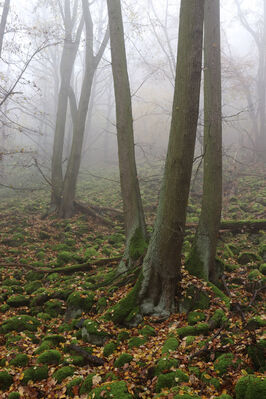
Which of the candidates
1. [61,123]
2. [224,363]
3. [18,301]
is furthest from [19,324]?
[61,123]

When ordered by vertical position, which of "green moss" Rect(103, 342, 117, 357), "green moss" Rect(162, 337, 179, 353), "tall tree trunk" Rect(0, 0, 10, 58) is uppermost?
"tall tree trunk" Rect(0, 0, 10, 58)

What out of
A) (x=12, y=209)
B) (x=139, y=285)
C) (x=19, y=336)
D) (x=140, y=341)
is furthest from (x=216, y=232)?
(x=12, y=209)

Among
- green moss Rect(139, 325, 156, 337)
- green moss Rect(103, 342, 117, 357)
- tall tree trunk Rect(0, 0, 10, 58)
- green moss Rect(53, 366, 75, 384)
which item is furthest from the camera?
tall tree trunk Rect(0, 0, 10, 58)

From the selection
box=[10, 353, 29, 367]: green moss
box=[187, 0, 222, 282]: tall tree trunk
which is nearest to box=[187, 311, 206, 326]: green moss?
box=[187, 0, 222, 282]: tall tree trunk

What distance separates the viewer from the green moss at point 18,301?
557 cm

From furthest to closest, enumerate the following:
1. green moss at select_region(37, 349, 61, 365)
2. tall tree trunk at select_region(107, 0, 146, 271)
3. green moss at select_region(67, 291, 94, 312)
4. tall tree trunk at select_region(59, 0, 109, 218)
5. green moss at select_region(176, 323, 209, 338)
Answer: tall tree trunk at select_region(59, 0, 109, 218)
tall tree trunk at select_region(107, 0, 146, 271)
green moss at select_region(67, 291, 94, 312)
green moss at select_region(176, 323, 209, 338)
green moss at select_region(37, 349, 61, 365)

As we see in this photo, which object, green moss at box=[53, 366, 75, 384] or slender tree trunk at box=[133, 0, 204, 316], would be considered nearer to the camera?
green moss at box=[53, 366, 75, 384]

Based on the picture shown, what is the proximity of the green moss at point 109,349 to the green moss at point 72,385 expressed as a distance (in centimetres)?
59

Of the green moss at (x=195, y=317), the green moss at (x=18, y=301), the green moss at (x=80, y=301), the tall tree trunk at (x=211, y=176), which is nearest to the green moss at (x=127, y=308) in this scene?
the green moss at (x=80, y=301)

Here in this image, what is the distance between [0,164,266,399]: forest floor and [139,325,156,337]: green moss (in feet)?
0.05

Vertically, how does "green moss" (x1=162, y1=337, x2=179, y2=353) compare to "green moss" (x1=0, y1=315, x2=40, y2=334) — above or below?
above

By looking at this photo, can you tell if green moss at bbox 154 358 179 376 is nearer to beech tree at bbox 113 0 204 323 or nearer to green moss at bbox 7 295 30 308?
beech tree at bbox 113 0 204 323

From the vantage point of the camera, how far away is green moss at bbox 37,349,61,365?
3.85m

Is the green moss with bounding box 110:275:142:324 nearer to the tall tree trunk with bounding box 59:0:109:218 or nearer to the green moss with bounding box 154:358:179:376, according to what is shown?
the green moss with bounding box 154:358:179:376
